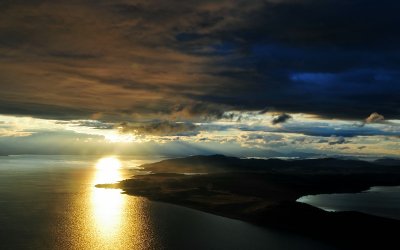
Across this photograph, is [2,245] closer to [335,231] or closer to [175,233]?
[175,233]

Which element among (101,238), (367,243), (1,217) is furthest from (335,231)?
(1,217)

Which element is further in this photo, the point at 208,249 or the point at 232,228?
the point at 232,228

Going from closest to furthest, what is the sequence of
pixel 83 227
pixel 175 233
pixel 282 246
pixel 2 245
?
1. pixel 2 245
2. pixel 282 246
3. pixel 175 233
4. pixel 83 227

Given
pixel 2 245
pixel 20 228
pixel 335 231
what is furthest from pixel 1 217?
pixel 335 231

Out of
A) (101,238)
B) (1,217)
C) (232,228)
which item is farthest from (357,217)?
(1,217)

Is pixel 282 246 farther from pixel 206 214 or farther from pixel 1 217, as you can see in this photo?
pixel 1 217

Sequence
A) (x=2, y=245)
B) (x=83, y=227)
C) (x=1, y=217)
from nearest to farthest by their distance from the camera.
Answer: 1. (x=2, y=245)
2. (x=83, y=227)
3. (x=1, y=217)

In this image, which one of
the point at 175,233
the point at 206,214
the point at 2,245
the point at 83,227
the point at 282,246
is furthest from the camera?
the point at 206,214

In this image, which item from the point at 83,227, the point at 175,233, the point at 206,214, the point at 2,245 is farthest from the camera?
the point at 206,214

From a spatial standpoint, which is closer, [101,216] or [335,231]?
[335,231]
